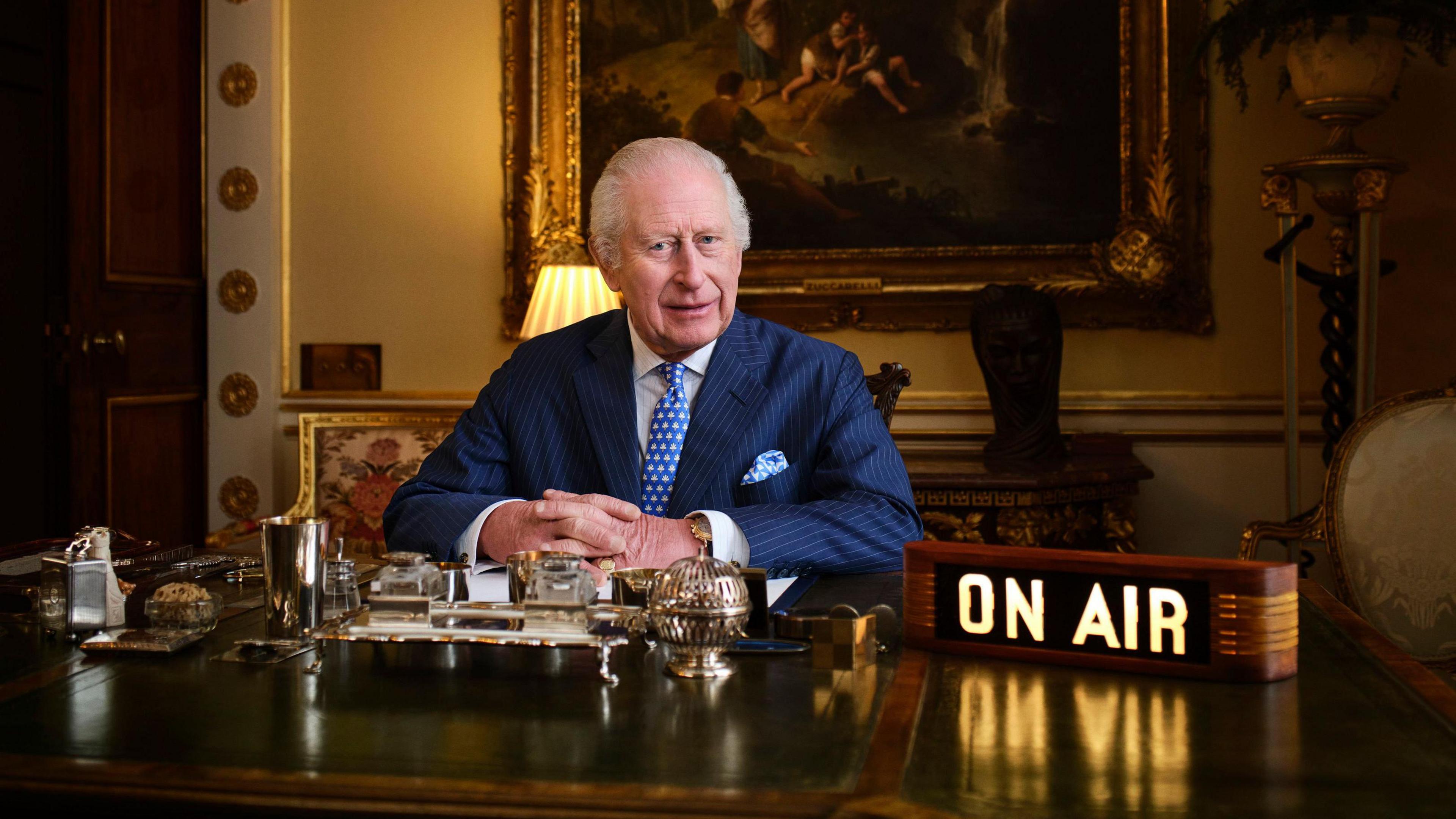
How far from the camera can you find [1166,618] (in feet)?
4.59

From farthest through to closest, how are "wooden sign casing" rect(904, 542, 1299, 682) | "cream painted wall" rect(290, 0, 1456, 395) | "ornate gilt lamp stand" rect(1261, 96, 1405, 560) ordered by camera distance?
"cream painted wall" rect(290, 0, 1456, 395) → "ornate gilt lamp stand" rect(1261, 96, 1405, 560) → "wooden sign casing" rect(904, 542, 1299, 682)

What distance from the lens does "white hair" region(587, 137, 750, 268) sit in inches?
100.0

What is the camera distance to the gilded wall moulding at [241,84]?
5492 millimetres

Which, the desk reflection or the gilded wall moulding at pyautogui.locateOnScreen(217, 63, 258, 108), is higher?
the gilded wall moulding at pyautogui.locateOnScreen(217, 63, 258, 108)

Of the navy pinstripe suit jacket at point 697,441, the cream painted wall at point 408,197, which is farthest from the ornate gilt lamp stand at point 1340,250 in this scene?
the navy pinstripe suit jacket at point 697,441

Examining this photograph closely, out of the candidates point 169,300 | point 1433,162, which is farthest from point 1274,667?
point 169,300

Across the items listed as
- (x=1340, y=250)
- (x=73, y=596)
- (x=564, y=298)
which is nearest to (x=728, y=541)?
(x=73, y=596)

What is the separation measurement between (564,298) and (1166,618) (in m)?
3.50

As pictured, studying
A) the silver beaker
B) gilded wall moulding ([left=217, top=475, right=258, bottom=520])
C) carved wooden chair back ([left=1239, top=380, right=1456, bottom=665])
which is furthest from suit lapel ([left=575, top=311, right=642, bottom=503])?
gilded wall moulding ([left=217, top=475, right=258, bottom=520])

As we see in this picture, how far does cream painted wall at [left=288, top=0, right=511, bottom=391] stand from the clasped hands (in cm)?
321

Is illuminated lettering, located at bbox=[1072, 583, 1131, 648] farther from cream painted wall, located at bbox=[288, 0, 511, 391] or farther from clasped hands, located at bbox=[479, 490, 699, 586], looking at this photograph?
cream painted wall, located at bbox=[288, 0, 511, 391]

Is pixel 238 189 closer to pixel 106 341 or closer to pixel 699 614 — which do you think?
pixel 106 341

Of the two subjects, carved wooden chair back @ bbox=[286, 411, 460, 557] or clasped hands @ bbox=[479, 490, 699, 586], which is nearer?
clasped hands @ bbox=[479, 490, 699, 586]

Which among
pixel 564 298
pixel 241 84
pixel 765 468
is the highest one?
pixel 241 84
